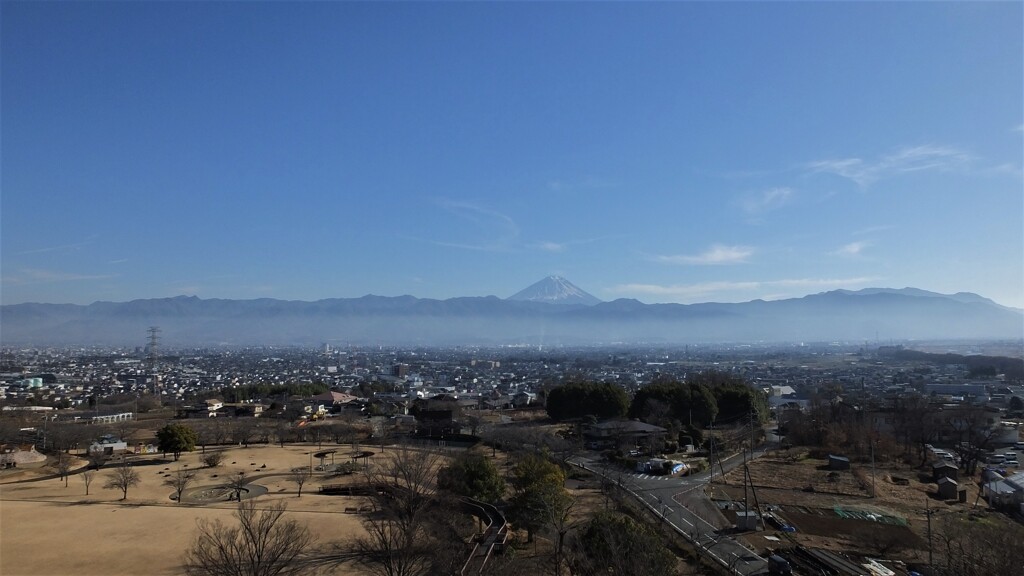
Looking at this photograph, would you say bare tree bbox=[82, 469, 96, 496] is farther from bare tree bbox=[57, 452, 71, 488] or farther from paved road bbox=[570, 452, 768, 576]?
paved road bbox=[570, 452, 768, 576]

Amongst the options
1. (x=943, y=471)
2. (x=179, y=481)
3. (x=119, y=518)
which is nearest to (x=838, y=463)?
(x=943, y=471)

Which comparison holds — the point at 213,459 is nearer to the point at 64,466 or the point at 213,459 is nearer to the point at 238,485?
the point at 64,466

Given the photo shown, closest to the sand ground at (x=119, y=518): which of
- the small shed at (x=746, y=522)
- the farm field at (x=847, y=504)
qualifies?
the small shed at (x=746, y=522)

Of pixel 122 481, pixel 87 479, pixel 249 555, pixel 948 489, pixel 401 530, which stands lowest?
pixel 948 489

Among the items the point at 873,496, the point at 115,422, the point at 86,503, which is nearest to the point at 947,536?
the point at 873,496

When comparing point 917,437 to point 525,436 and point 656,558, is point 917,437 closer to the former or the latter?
point 525,436

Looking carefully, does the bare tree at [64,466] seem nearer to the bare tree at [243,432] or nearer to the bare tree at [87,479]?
the bare tree at [87,479]

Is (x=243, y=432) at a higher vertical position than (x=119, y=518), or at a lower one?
lower

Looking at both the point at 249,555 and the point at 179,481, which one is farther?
the point at 179,481

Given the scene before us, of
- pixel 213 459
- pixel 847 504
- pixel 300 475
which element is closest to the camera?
pixel 847 504
